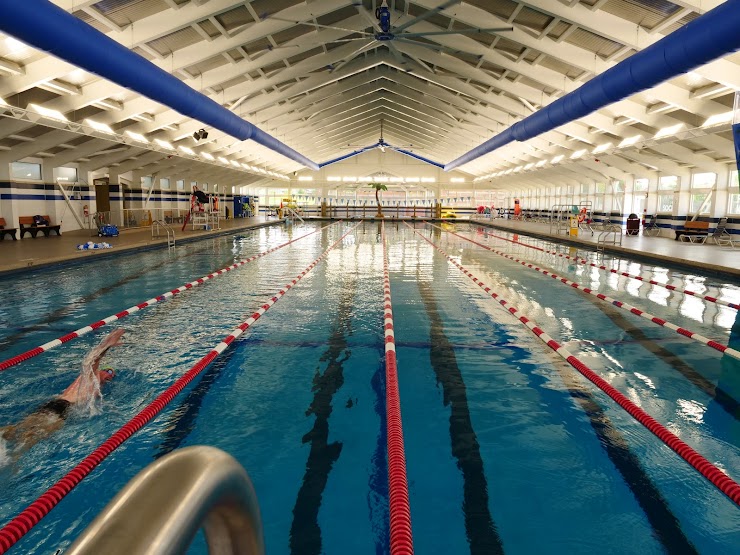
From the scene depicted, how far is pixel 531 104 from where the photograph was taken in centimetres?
1494

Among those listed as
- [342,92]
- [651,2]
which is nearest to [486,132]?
[342,92]

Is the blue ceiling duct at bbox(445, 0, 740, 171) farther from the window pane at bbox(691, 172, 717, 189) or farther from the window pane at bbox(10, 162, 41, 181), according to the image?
the window pane at bbox(10, 162, 41, 181)

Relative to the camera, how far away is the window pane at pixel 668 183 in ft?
61.0

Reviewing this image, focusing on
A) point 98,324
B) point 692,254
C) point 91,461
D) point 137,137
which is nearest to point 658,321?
point 91,461

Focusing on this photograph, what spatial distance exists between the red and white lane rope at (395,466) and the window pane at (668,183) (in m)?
17.0

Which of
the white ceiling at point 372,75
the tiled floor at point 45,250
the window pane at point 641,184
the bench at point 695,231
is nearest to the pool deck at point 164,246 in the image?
the tiled floor at point 45,250

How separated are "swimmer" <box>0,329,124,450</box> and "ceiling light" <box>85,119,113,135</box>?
10870 mm

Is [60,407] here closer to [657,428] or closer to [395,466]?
[395,466]

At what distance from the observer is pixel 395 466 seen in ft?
9.71

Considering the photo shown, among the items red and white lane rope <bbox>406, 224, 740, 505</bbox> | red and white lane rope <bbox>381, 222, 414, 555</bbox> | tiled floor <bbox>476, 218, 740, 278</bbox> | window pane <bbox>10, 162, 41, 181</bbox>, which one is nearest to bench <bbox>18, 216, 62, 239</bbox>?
window pane <bbox>10, 162, 41, 181</bbox>

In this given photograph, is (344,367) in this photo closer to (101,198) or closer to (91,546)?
(91,546)

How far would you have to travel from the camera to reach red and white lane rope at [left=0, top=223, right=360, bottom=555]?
2238 mm

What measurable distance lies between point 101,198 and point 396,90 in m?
12.0

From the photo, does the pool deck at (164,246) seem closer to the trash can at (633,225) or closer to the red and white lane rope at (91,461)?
the trash can at (633,225)
